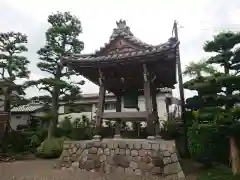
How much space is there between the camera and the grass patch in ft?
22.3

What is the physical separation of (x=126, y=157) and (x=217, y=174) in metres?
3.22

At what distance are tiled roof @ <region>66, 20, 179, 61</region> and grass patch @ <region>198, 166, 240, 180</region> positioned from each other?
4449 mm

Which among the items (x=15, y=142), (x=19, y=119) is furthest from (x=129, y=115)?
(x=19, y=119)

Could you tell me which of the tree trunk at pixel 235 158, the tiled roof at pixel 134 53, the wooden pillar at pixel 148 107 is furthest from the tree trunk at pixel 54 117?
the tree trunk at pixel 235 158

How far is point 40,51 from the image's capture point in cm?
1499

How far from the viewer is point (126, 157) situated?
7.21 metres

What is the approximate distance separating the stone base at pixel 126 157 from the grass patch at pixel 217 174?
3.66 feet

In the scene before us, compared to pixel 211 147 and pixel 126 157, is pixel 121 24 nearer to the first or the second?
pixel 126 157

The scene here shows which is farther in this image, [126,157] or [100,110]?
[100,110]

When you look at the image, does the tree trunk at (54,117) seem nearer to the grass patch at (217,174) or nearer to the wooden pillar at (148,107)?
the wooden pillar at (148,107)

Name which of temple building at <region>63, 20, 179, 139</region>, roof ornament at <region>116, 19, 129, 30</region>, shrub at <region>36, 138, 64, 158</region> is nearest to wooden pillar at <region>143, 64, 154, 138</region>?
temple building at <region>63, 20, 179, 139</region>

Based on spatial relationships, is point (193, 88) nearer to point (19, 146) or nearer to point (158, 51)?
point (158, 51)

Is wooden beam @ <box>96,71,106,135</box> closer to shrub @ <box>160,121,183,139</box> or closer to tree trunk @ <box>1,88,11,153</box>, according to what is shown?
shrub @ <box>160,121,183,139</box>

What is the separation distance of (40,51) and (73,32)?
2.74 m
